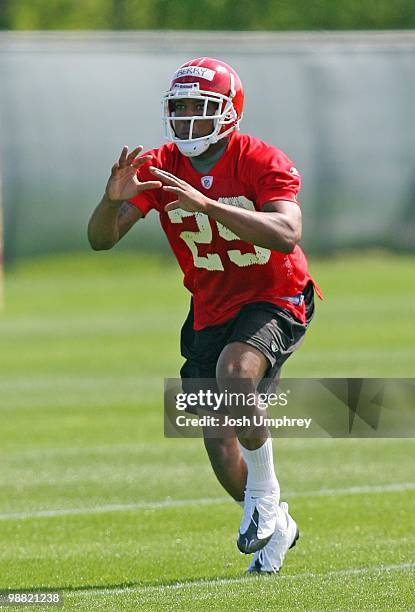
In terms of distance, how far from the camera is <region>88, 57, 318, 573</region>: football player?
247 inches

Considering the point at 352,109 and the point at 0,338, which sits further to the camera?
the point at 352,109

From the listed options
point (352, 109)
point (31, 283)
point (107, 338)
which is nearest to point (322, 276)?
point (352, 109)

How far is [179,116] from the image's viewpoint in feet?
20.9

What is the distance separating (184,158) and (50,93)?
1800 cm

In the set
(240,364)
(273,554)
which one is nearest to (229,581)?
(273,554)

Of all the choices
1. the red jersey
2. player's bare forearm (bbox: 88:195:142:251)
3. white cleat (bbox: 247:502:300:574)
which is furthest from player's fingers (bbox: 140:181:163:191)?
white cleat (bbox: 247:502:300:574)

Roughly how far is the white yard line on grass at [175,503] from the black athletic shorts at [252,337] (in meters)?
1.59

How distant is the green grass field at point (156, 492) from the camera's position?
6.12 meters

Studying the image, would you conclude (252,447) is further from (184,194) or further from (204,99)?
(204,99)

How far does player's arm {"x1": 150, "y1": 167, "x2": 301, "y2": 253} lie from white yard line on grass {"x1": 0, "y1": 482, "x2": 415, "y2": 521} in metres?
2.55

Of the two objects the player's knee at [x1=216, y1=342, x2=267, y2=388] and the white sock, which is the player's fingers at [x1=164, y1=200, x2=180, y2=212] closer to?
the player's knee at [x1=216, y1=342, x2=267, y2=388]

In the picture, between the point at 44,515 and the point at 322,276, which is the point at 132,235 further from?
the point at 44,515

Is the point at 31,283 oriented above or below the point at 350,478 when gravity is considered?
below

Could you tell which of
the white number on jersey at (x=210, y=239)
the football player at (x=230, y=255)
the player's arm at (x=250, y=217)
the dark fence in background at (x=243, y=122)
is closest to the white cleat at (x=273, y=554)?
the football player at (x=230, y=255)
